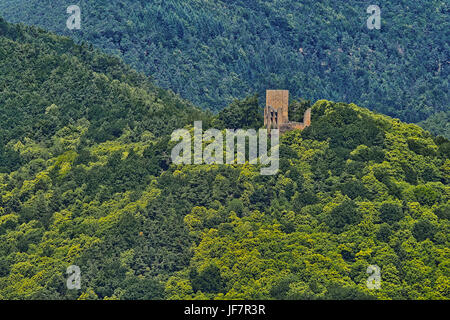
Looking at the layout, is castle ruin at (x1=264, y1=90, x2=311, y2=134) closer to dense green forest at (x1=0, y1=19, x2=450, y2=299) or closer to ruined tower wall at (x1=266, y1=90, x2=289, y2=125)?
ruined tower wall at (x1=266, y1=90, x2=289, y2=125)

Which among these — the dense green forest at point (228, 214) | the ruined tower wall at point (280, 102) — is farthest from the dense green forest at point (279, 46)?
→ the ruined tower wall at point (280, 102)

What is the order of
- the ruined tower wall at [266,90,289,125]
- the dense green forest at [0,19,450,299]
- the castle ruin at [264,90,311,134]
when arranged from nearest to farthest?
the dense green forest at [0,19,450,299]
the ruined tower wall at [266,90,289,125]
the castle ruin at [264,90,311,134]

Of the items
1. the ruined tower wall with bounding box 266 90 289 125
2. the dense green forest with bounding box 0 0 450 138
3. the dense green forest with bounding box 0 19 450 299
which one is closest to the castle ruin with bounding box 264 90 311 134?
the ruined tower wall with bounding box 266 90 289 125

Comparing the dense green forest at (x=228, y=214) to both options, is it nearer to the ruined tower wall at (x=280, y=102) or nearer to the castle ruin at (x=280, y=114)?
the castle ruin at (x=280, y=114)

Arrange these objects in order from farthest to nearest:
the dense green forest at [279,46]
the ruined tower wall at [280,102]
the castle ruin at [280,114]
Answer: the dense green forest at [279,46]
the castle ruin at [280,114]
the ruined tower wall at [280,102]

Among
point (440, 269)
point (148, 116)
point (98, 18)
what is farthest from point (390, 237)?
point (98, 18)

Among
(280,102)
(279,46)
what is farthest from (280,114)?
(279,46)

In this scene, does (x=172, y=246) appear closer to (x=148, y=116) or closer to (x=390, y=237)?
(x=390, y=237)
